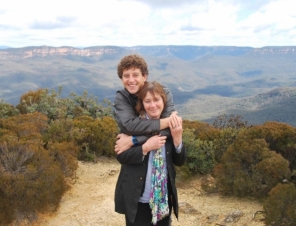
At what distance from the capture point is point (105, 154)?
11609mm

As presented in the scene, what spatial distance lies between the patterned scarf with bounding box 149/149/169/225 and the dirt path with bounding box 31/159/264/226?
3.62 meters

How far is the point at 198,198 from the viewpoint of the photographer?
25.3 feet

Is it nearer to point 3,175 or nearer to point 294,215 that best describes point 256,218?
point 294,215

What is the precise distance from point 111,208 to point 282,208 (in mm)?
3675

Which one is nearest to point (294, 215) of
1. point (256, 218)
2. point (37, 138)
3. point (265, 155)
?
point (256, 218)

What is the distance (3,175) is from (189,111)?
147556 mm

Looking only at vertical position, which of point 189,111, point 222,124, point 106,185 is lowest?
point 189,111

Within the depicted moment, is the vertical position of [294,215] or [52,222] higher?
[294,215]

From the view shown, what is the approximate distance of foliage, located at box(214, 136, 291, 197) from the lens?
6.89m

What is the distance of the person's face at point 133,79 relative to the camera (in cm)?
299

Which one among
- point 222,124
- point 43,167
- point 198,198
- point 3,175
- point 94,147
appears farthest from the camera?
point 222,124

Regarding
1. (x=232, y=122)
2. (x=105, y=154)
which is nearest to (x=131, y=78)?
(x=105, y=154)

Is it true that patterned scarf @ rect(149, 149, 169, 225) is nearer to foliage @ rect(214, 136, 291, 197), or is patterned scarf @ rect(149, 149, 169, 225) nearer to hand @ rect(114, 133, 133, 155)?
hand @ rect(114, 133, 133, 155)

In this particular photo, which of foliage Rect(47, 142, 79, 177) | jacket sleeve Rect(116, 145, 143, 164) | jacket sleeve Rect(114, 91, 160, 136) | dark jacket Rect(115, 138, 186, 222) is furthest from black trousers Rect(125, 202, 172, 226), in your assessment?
foliage Rect(47, 142, 79, 177)
